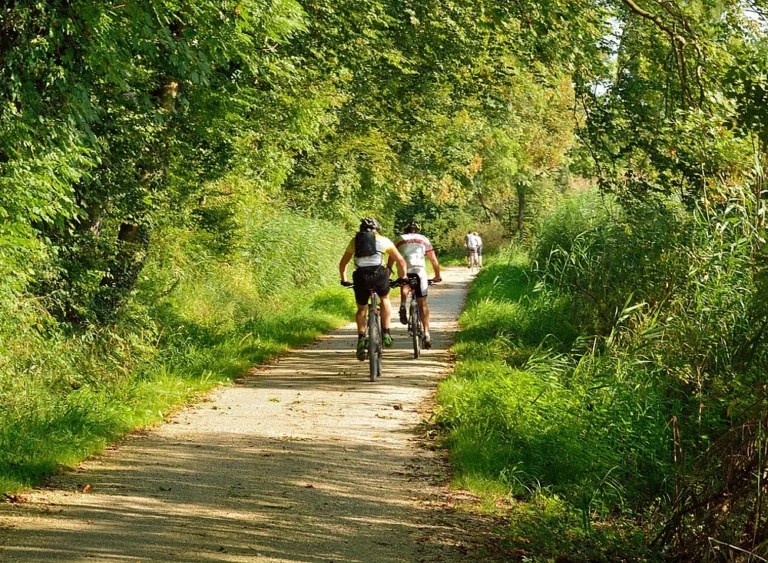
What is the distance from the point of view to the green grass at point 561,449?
Answer: 20.3ft

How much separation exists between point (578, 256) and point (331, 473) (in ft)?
23.0

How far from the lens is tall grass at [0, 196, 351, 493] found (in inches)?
322

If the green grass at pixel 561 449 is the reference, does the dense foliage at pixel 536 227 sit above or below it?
above

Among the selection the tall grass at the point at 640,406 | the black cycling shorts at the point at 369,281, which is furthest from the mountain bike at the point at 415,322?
the tall grass at the point at 640,406

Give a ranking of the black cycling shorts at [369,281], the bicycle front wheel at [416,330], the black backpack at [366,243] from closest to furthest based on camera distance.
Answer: the black backpack at [366,243] < the black cycling shorts at [369,281] < the bicycle front wheel at [416,330]

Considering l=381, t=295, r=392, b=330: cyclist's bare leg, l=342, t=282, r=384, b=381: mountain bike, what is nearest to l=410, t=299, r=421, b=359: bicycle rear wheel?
l=381, t=295, r=392, b=330: cyclist's bare leg

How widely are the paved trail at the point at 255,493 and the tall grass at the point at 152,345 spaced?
347 millimetres

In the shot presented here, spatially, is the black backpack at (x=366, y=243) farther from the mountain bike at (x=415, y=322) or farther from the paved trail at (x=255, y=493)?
the paved trail at (x=255, y=493)

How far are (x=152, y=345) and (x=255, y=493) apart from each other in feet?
20.8

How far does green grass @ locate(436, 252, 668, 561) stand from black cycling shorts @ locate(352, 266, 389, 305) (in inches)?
75.9

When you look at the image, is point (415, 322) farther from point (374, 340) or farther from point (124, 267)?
point (124, 267)

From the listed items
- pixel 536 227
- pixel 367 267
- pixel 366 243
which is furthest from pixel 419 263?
pixel 536 227

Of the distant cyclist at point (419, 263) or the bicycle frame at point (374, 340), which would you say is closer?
the bicycle frame at point (374, 340)

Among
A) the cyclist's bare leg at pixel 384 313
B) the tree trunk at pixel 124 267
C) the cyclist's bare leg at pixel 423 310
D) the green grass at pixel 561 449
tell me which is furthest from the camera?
the cyclist's bare leg at pixel 423 310
